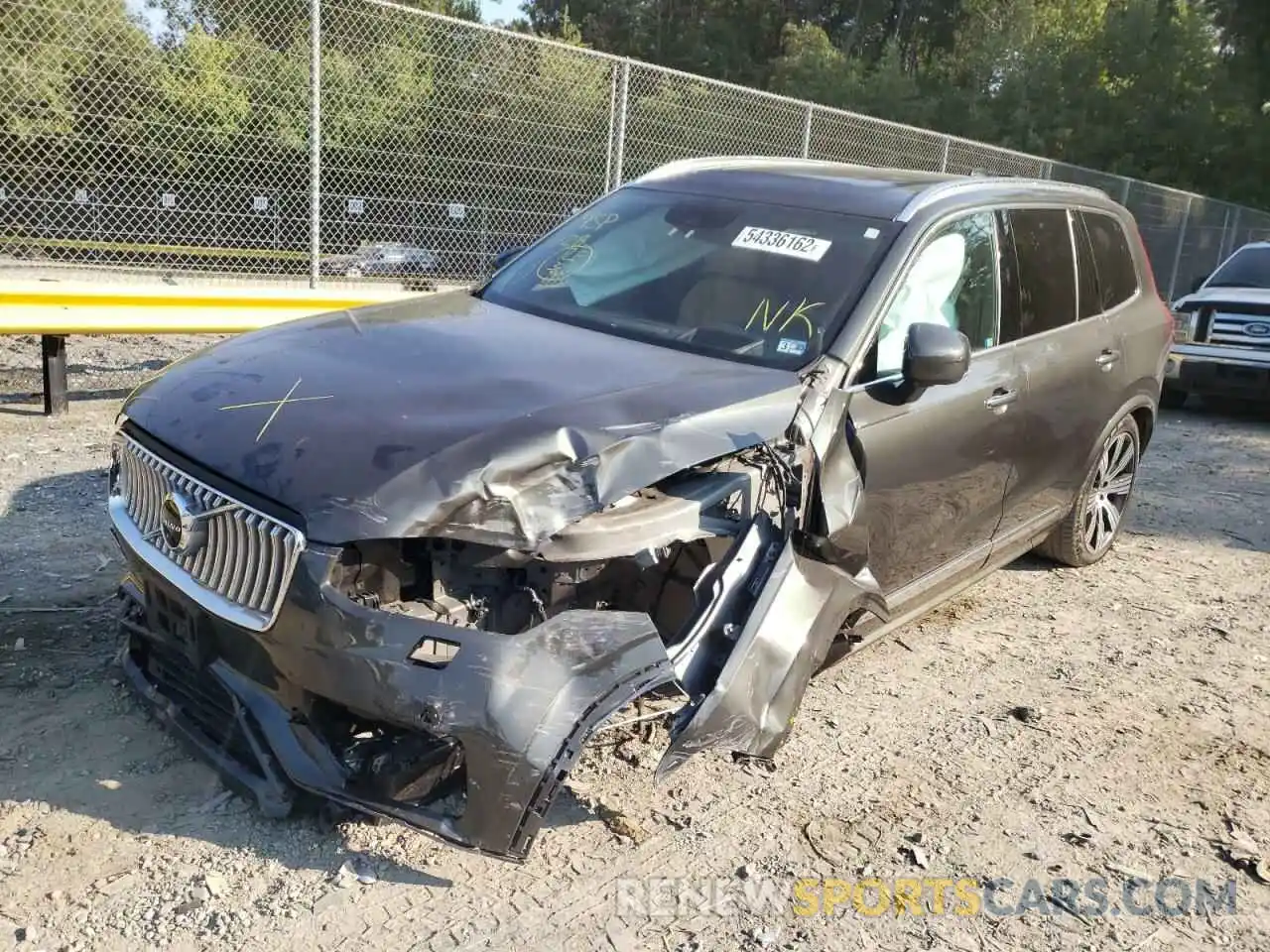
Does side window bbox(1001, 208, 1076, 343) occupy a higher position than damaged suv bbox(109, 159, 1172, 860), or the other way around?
side window bbox(1001, 208, 1076, 343)

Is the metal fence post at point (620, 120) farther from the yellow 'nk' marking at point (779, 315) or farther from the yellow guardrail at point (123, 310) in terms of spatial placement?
the yellow 'nk' marking at point (779, 315)

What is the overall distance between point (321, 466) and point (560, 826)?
4.08ft

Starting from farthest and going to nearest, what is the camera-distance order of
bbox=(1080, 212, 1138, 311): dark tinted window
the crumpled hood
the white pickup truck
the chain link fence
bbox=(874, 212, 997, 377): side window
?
the white pickup truck
the chain link fence
bbox=(1080, 212, 1138, 311): dark tinted window
bbox=(874, 212, 997, 377): side window
the crumpled hood

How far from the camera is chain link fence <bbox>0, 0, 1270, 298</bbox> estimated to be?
7207 millimetres

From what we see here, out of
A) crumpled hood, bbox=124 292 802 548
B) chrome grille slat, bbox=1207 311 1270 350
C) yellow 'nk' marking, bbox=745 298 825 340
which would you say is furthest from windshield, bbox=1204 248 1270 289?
crumpled hood, bbox=124 292 802 548

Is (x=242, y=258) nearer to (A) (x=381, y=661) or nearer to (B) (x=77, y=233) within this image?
(B) (x=77, y=233)

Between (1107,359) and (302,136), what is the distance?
18.7 feet

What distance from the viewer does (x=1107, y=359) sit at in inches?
200

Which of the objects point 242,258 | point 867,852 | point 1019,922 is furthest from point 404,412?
point 242,258

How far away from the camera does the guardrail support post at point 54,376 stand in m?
6.70

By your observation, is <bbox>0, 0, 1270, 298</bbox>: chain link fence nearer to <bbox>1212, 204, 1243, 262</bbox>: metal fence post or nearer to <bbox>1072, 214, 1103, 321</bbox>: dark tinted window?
<bbox>1072, 214, 1103, 321</bbox>: dark tinted window

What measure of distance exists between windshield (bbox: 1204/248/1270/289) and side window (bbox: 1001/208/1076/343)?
744 cm

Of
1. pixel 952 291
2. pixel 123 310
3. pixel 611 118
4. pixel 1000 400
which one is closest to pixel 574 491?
pixel 952 291

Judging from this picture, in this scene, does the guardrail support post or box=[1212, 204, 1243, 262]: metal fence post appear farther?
box=[1212, 204, 1243, 262]: metal fence post
